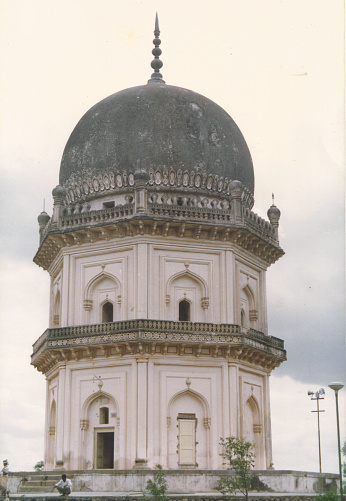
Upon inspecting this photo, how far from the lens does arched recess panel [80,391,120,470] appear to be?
1198 inches

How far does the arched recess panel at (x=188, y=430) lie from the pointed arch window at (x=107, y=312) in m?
3.92

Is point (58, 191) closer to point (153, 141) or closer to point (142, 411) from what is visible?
point (153, 141)

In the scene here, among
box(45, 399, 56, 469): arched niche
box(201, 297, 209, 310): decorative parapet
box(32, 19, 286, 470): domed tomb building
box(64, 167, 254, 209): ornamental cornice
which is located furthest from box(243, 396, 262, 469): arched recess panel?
box(64, 167, 254, 209): ornamental cornice

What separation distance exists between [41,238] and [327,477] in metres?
14.0

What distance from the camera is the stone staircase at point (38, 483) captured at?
28.1 metres

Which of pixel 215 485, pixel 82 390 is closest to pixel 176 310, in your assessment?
pixel 82 390

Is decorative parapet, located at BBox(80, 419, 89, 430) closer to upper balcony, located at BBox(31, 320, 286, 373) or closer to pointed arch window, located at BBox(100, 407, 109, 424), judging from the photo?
pointed arch window, located at BBox(100, 407, 109, 424)

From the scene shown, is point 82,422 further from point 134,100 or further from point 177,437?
point 134,100

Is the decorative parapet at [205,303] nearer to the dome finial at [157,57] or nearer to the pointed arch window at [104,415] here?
the pointed arch window at [104,415]

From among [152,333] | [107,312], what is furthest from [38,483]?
[107,312]

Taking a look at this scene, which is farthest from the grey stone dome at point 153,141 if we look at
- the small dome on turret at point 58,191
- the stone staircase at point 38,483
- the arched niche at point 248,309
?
the stone staircase at point 38,483

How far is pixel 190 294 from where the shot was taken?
31.8 m

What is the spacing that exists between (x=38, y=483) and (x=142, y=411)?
398 centimetres

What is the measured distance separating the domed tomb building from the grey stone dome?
0.17 feet
